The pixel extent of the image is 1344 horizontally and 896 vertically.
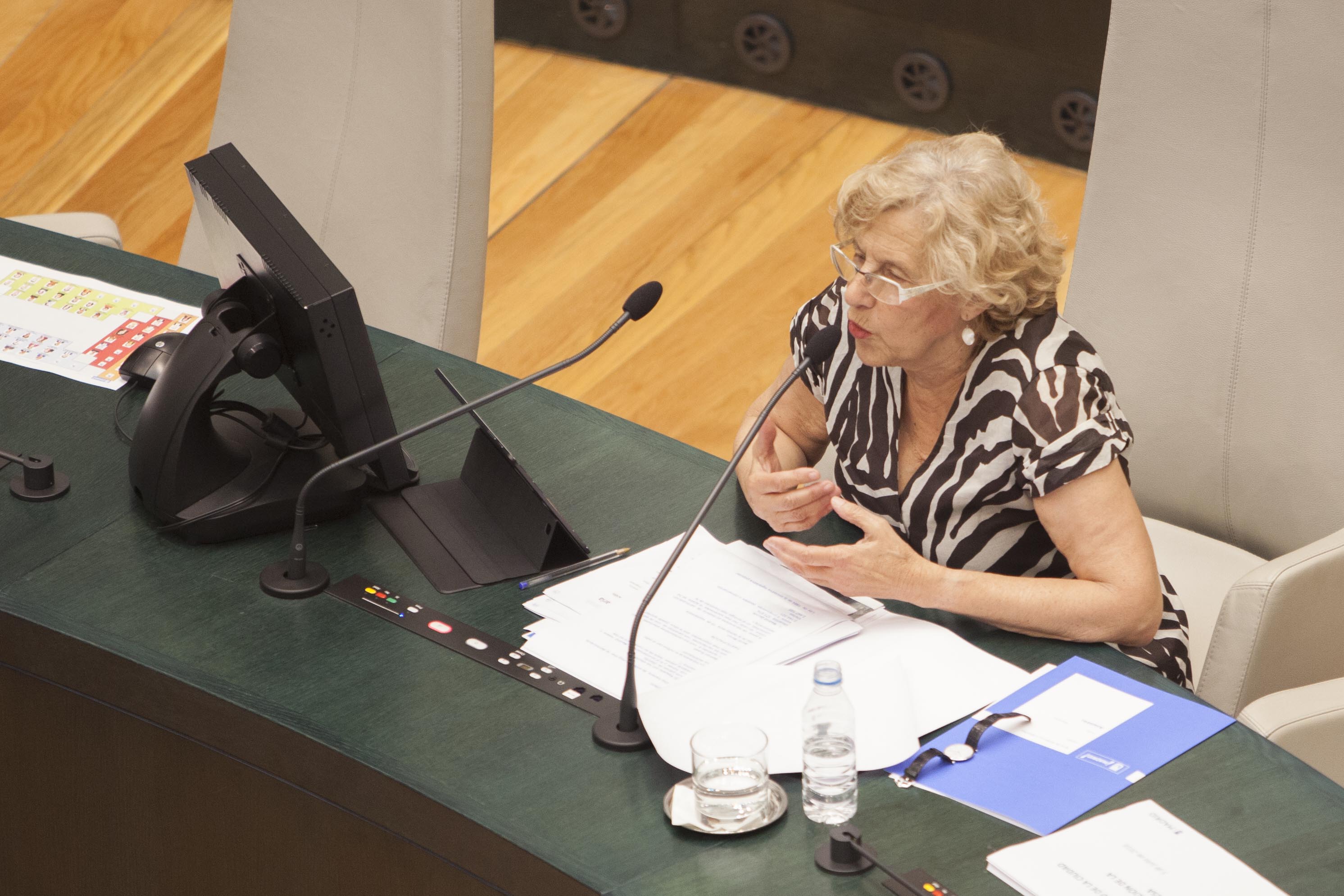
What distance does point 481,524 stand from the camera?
1.79 metres

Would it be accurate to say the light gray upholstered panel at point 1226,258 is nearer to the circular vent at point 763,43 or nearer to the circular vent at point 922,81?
the circular vent at point 922,81

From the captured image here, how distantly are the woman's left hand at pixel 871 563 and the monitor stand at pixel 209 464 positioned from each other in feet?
1.88

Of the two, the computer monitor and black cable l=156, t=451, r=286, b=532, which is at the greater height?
the computer monitor

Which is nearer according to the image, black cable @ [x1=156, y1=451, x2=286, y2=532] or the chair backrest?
black cable @ [x1=156, y1=451, x2=286, y2=532]

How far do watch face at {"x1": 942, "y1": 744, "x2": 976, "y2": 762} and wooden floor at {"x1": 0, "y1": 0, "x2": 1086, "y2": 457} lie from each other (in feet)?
5.53

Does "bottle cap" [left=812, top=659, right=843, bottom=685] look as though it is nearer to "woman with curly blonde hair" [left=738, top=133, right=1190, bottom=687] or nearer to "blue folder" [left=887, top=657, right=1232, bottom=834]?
"blue folder" [left=887, top=657, right=1232, bottom=834]

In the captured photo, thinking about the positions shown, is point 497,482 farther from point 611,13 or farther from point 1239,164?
point 611,13

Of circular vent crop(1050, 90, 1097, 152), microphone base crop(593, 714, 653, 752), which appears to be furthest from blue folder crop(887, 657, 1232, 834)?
circular vent crop(1050, 90, 1097, 152)

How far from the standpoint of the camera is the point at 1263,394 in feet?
6.72

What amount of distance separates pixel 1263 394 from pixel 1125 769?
0.84 meters

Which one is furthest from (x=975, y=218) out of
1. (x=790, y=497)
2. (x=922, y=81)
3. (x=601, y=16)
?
(x=601, y=16)

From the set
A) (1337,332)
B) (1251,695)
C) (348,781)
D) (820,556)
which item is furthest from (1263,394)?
(348,781)

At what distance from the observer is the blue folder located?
4.44 ft

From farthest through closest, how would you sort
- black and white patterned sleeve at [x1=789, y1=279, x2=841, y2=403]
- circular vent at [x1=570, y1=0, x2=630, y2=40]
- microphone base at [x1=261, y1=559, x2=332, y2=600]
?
circular vent at [x1=570, y1=0, x2=630, y2=40]
black and white patterned sleeve at [x1=789, y1=279, x2=841, y2=403]
microphone base at [x1=261, y1=559, x2=332, y2=600]
